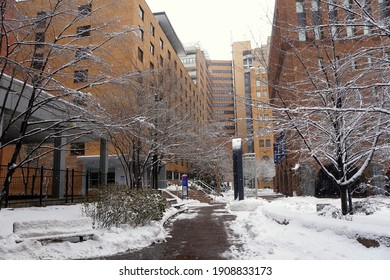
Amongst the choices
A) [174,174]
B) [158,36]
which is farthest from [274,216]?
[174,174]

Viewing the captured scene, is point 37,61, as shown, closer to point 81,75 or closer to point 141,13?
point 81,75

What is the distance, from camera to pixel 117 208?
8.48 metres

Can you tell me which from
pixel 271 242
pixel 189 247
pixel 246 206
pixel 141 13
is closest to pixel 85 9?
pixel 189 247

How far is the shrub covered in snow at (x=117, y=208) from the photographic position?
27.7 ft

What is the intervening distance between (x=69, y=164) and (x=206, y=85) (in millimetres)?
60019

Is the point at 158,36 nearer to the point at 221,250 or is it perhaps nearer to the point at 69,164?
the point at 69,164

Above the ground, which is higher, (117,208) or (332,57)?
(332,57)

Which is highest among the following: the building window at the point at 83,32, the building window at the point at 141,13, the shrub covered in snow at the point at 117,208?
the building window at the point at 141,13

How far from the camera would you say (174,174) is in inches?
1777

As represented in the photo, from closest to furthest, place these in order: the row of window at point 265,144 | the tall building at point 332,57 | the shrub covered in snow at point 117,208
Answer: the tall building at point 332,57, the shrub covered in snow at point 117,208, the row of window at point 265,144

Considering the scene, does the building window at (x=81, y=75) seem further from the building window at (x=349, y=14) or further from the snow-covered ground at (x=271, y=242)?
the building window at (x=349, y=14)

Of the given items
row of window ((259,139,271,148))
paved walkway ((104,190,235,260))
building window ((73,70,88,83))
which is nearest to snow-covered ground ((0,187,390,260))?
paved walkway ((104,190,235,260))

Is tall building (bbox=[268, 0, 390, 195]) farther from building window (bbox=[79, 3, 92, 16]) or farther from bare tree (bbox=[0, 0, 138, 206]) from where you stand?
building window (bbox=[79, 3, 92, 16])

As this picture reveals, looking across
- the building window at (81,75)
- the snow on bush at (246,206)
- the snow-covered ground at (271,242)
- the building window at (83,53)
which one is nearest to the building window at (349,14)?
the snow-covered ground at (271,242)
